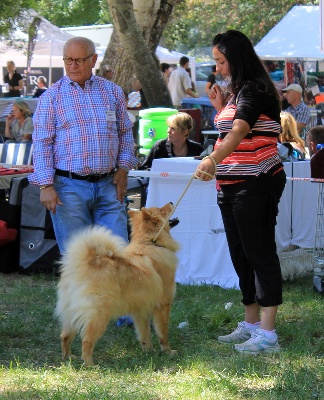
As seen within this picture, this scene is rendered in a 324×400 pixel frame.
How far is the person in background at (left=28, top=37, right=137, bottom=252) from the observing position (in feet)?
17.5

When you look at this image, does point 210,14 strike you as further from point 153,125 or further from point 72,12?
point 153,125

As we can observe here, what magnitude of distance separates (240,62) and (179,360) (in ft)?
6.23

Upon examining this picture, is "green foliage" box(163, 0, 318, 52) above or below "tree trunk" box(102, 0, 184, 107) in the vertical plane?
above

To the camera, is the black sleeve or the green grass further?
the black sleeve

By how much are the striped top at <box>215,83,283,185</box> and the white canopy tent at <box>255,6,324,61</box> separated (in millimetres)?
13524

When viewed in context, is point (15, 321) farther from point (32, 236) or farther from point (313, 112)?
point (313, 112)

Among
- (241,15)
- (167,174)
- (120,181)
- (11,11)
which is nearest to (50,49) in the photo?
(11,11)

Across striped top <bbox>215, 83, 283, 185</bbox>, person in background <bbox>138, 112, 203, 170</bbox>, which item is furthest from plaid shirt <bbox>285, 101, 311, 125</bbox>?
striped top <bbox>215, 83, 283, 185</bbox>

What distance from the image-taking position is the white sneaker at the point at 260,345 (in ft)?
16.4

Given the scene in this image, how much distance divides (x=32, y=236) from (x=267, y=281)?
12.2 ft

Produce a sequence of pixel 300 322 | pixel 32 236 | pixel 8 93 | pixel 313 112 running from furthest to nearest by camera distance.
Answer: pixel 8 93 < pixel 313 112 < pixel 32 236 < pixel 300 322

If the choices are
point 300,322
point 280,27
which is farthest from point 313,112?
point 300,322

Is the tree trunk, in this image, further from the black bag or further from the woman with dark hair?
the woman with dark hair

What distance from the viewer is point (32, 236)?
8094 mm
